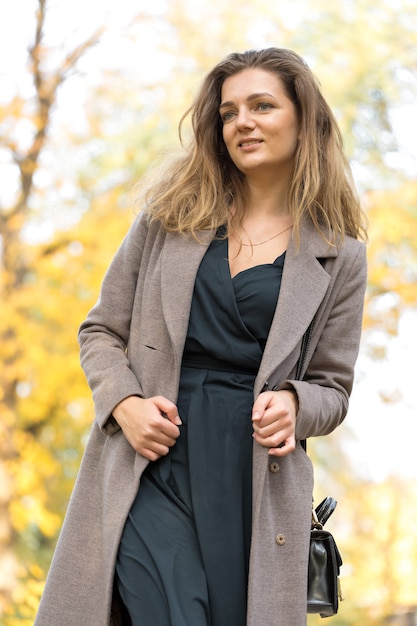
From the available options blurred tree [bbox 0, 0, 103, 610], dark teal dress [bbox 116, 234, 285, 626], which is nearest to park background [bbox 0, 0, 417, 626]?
blurred tree [bbox 0, 0, 103, 610]

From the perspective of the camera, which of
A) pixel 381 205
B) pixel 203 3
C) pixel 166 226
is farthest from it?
pixel 203 3

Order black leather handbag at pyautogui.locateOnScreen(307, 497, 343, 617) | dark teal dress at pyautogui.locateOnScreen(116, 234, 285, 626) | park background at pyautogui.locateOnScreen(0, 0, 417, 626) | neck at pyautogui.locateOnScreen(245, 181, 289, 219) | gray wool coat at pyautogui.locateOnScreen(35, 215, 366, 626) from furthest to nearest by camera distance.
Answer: park background at pyautogui.locateOnScreen(0, 0, 417, 626)
neck at pyautogui.locateOnScreen(245, 181, 289, 219)
black leather handbag at pyautogui.locateOnScreen(307, 497, 343, 617)
gray wool coat at pyautogui.locateOnScreen(35, 215, 366, 626)
dark teal dress at pyautogui.locateOnScreen(116, 234, 285, 626)

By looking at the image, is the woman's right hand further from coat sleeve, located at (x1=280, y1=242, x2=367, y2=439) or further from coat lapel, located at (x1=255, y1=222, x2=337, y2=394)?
coat sleeve, located at (x1=280, y1=242, x2=367, y2=439)

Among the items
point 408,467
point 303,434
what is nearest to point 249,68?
point 303,434

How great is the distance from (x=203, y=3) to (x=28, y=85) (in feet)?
5.45

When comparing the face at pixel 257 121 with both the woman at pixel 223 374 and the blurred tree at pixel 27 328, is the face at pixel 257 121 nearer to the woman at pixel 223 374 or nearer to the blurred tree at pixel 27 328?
the woman at pixel 223 374

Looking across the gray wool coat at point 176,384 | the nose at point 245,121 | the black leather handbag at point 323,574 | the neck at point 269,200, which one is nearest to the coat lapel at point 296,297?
the gray wool coat at point 176,384

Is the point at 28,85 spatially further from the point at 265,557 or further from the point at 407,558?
the point at 265,557

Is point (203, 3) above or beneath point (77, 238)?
above

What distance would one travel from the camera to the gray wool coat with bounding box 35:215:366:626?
2623 millimetres

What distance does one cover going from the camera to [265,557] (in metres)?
2.62

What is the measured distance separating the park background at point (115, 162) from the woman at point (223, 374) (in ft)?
18.2

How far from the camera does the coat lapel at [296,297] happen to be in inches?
105

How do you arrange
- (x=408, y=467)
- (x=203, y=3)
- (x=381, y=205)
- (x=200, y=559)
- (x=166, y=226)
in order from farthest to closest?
(x=408, y=467), (x=203, y=3), (x=381, y=205), (x=166, y=226), (x=200, y=559)
